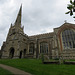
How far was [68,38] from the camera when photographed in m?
19.9

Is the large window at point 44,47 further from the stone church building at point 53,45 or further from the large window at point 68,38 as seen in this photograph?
the large window at point 68,38

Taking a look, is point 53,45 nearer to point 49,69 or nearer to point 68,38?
point 68,38

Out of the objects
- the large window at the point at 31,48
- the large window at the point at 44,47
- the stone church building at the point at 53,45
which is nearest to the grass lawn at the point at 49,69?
the stone church building at the point at 53,45

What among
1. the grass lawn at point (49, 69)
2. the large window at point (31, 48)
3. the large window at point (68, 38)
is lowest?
the grass lawn at point (49, 69)

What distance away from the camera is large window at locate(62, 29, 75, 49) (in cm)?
1900

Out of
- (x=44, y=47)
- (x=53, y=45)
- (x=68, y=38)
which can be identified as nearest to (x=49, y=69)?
(x=53, y=45)

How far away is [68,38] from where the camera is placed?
784 inches

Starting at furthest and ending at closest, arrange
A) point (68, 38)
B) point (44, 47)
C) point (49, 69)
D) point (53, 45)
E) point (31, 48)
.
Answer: point (31, 48) < point (44, 47) < point (53, 45) < point (68, 38) < point (49, 69)

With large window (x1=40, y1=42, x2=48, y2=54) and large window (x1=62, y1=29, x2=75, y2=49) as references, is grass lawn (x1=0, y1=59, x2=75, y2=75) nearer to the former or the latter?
large window (x1=62, y1=29, x2=75, y2=49)

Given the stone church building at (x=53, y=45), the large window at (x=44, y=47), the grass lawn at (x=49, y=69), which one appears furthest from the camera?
the large window at (x=44, y=47)

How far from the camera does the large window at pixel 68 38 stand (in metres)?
19.0

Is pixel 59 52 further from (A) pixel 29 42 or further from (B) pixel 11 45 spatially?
(B) pixel 11 45

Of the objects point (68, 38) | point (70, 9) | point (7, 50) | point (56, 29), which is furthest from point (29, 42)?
point (70, 9)

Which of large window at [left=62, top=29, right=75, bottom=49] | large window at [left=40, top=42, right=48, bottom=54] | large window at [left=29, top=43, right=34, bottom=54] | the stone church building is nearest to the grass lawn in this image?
the stone church building
